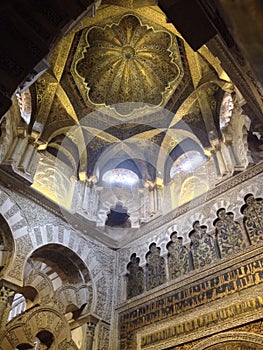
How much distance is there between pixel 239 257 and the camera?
22.3ft

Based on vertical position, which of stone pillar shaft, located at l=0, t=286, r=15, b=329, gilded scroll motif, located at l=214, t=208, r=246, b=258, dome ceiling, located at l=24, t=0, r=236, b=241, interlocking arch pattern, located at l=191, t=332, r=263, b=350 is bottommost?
interlocking arch pattern, located at l=191, t=332, r=263, b=350

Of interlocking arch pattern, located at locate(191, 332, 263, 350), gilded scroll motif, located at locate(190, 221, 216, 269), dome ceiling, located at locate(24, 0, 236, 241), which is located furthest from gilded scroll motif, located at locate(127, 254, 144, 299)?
interlocking arch pattern, located at locate(191, 332, 263, 350)

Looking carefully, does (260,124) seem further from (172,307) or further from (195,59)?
(172,307)

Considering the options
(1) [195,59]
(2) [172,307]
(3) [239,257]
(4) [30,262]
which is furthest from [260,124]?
(4) [30,262]

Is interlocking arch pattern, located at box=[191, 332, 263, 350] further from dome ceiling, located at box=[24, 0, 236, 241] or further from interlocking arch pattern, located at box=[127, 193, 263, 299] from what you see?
dome ceiling, located at box=[24, 0, 236, 241]

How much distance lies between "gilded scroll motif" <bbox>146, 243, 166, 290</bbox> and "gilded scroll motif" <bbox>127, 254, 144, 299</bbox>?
230 millimetres

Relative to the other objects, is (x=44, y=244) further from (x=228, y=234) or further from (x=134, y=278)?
(x=228, y=234)

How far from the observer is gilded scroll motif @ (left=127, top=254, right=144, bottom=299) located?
848 cm

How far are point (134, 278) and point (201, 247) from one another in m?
2.03

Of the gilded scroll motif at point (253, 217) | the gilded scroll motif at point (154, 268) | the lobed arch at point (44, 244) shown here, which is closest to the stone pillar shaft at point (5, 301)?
the lobed arch at point (44, 244)

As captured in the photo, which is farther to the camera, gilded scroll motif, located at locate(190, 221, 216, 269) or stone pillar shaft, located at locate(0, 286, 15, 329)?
gilded scroll motif, located at locate(190, 221, 216, 269)

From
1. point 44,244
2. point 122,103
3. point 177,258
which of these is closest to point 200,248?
point 177,258

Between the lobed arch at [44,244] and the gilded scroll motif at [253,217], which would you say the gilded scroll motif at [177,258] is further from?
the lobed arch at [44,244]

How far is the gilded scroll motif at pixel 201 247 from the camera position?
7473 millimetres
